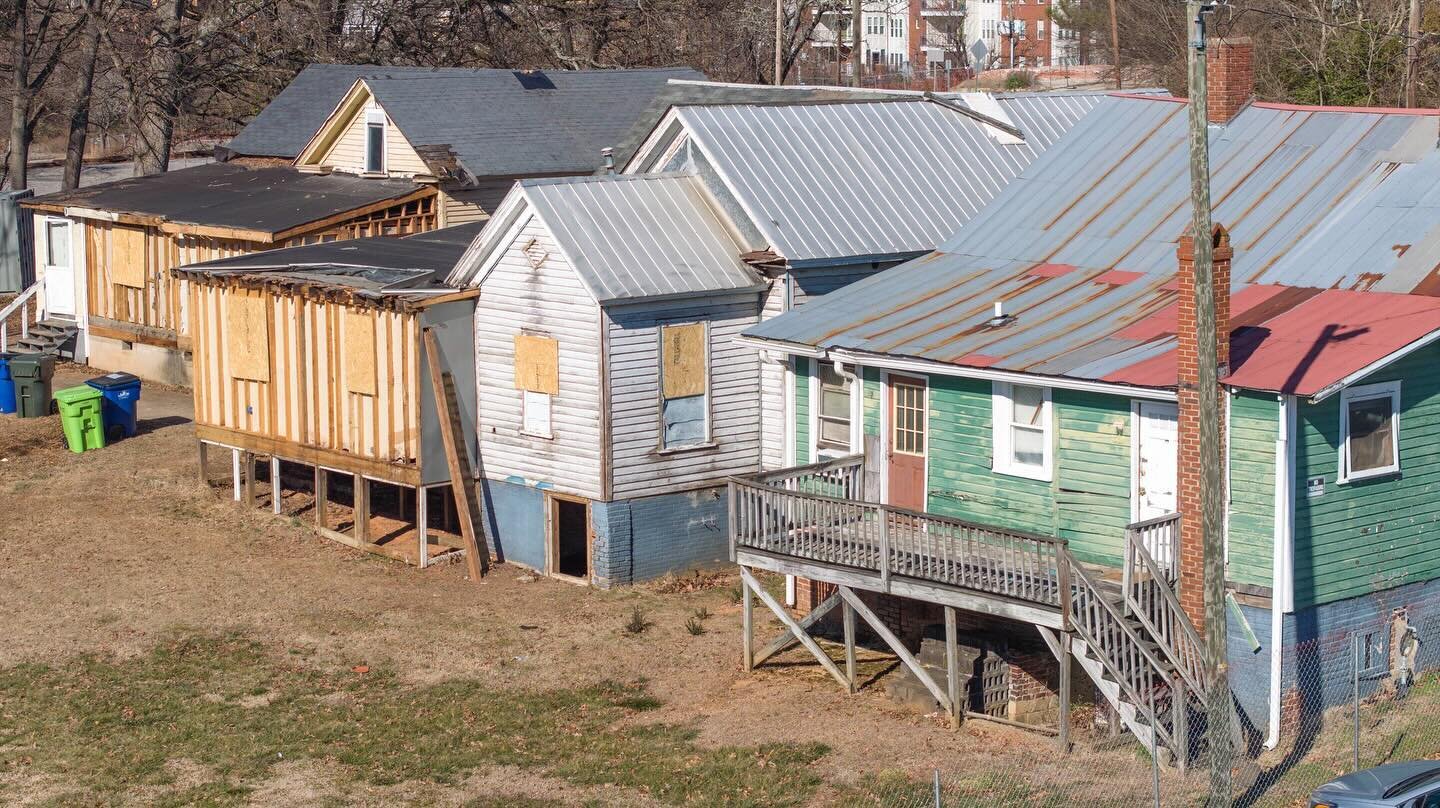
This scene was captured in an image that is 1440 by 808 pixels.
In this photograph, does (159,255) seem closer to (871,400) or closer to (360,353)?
(360,353)

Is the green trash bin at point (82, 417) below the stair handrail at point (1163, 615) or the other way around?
the other way around

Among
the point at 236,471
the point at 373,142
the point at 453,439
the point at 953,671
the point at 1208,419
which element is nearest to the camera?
the point at 1208,419

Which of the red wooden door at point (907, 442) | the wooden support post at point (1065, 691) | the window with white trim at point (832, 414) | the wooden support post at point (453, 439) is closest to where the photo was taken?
the wooden support post at point (1065, 691)

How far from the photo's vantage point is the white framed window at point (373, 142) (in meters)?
40.4

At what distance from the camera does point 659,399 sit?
28250 millimetres

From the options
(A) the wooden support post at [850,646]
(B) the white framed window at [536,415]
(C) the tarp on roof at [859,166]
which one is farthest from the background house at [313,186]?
(A) the wooden support post at [850,646]

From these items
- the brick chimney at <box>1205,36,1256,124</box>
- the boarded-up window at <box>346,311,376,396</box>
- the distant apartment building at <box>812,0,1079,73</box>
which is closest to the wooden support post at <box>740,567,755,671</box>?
the boarded-up window at <box>346,311,376,396</box>

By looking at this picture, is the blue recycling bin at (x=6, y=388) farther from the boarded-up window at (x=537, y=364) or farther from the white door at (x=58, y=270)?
the boarded-up window at (x=537, y=364)

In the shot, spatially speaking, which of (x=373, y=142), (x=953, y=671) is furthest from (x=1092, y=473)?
(x=373, y=142)

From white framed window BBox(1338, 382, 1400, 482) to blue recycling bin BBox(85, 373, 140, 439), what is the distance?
79.5 ft

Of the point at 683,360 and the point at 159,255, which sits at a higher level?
the point at 159,255

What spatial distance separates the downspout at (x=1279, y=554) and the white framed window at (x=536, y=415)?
11.8 meters

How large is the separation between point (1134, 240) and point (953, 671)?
22.1 ft

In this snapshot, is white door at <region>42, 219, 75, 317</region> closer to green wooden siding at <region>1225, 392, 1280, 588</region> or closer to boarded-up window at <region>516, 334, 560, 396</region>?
boarded-up window at <region>516, 334, 560, 396</region>
